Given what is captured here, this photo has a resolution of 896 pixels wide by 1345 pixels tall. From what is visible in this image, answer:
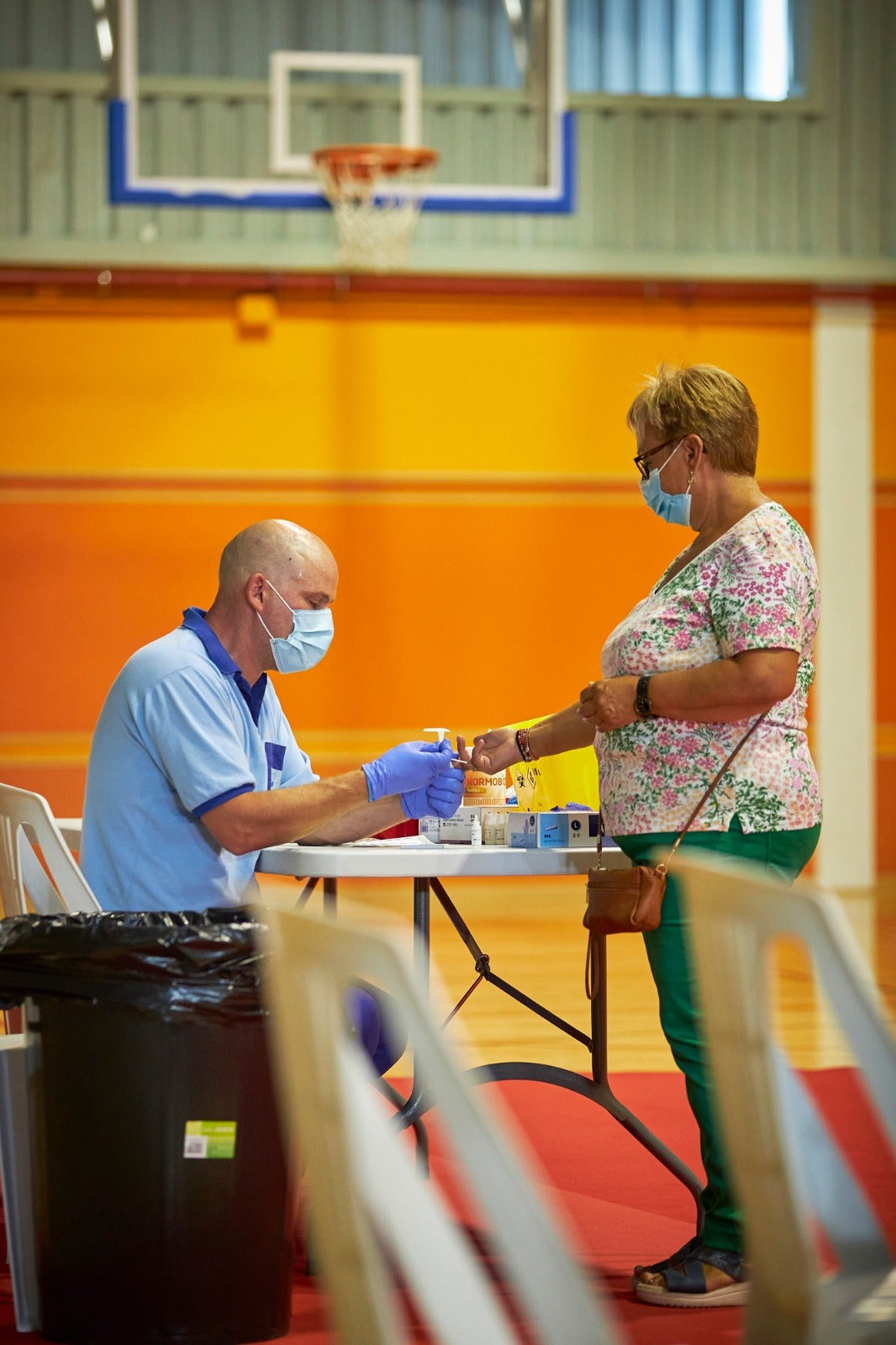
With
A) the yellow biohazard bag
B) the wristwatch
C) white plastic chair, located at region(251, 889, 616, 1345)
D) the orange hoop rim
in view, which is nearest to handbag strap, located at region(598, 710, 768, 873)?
the wristwatch

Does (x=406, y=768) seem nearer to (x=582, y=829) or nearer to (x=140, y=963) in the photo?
(x=582, y=829)

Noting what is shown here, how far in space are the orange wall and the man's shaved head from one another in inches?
190

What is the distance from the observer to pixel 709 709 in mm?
2174

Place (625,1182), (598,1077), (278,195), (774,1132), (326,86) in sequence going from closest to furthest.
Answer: (774,1132) → (598,1077) → (625,1182) → (278,195) → (326,86)

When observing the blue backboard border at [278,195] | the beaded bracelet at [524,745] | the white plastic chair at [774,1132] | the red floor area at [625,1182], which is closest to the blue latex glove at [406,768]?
the beaded bracelet at [524,745]

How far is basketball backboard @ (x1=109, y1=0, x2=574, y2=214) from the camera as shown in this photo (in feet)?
23.7

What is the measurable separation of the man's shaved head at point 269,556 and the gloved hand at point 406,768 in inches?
14.2

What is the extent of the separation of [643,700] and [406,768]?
0.46m

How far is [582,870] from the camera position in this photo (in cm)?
233

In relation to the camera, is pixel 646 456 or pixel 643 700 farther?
pixel 646 456

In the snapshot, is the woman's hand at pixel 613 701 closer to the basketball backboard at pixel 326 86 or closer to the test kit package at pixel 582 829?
the test kit package at pixel 582 829

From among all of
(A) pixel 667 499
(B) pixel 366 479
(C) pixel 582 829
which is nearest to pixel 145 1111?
(C) pixel 582 829

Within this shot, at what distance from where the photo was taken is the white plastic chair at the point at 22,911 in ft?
6.97

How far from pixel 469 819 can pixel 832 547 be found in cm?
558
